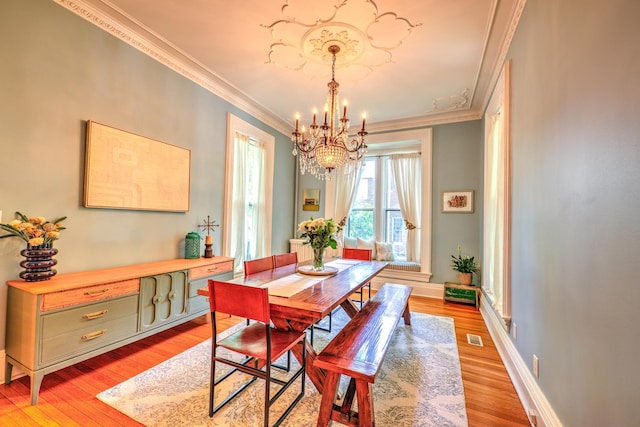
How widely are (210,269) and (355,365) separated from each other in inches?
86.0

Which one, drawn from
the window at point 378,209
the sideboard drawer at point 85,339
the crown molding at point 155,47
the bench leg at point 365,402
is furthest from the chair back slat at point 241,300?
the window at point 378,209

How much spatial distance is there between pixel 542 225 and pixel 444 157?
10.4ft

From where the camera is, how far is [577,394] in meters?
1.20

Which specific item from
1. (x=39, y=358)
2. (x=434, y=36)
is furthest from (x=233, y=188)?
(x=434, y=36)

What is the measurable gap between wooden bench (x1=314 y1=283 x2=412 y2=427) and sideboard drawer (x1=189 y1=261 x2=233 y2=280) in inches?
70.8

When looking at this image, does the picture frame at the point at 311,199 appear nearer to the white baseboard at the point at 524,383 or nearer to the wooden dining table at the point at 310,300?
the wooden dining table at the point at 310,300

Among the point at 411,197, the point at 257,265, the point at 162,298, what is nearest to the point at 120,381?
the point at 162,298

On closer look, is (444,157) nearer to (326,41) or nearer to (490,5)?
(490,5)

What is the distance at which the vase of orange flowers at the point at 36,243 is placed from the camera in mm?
1896

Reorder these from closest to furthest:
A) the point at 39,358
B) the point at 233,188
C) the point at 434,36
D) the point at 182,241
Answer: the point at 39,358, the point at 434,36, the point at 182,241, the point at 233,188

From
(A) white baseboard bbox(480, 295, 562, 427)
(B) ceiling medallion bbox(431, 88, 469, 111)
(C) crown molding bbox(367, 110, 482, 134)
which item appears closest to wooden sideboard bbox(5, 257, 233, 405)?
(A) white baseboard bbox(480, 295, 562, 427)

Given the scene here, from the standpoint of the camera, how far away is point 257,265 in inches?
103

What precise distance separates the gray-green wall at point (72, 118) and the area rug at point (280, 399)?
3.60 ft

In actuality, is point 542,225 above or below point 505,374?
above
